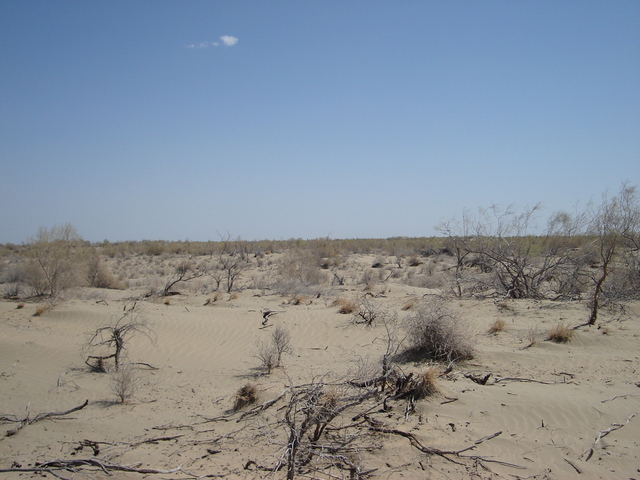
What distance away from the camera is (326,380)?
6766mm

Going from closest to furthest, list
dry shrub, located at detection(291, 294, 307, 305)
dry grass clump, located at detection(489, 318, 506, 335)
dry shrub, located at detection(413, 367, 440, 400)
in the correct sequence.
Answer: dry shrub, located at detection(413, 367, 440, 400) → dry grass clump, located at detection(489, 318, 506, 335) → dry shrub, located at detection(291, 294, 307, 305)

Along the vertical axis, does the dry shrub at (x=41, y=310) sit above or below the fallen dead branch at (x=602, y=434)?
above

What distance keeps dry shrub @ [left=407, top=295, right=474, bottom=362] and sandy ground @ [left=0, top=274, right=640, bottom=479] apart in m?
0.35

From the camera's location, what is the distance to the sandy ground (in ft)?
14.5

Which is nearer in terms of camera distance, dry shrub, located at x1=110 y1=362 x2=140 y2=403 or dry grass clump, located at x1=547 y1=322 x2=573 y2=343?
dry shrub, located at x1=110 y1=362 x2=140 y2=403

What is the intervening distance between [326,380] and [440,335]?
Answer: 2.61 metres

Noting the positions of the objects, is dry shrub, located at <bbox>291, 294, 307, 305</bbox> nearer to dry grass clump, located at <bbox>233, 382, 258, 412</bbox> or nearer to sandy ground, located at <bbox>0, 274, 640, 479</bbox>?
sandy ground, located at <bbox>0, 274, 640, 479</bbox>

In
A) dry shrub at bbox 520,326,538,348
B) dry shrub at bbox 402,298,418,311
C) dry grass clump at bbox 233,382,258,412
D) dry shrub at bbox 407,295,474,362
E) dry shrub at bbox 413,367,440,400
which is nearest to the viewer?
dry shrub at bbox 413,367,440,400

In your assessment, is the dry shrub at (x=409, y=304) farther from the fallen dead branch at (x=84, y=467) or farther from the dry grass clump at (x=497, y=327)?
the fallen dead branch at (x=84, y=467)

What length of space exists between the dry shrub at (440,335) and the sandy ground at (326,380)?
345 mm

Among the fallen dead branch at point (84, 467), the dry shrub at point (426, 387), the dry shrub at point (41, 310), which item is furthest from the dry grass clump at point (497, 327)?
the dry shrub at point (41, 310)

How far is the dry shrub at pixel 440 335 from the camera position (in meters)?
7.99

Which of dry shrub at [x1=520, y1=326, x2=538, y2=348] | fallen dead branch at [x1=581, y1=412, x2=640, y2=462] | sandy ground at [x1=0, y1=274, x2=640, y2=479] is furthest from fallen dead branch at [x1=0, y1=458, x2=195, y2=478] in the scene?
dry shrub at [x1=520, y1=326, x2=538, y2=348]

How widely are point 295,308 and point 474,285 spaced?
6.44 meters
